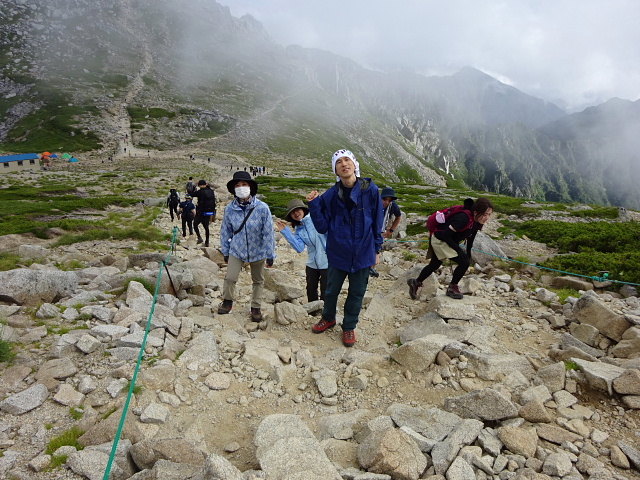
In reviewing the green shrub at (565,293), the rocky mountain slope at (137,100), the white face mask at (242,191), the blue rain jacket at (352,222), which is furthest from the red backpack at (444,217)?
the rocky mountain slope at (137,100)

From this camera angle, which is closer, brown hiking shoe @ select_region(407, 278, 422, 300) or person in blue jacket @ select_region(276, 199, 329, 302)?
person in blue jacket @ select_region(276, 199, 329, 302)

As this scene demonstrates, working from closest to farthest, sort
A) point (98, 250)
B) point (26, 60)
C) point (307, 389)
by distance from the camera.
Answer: point (307, 389)
point (98, 250)
point (26, 60)

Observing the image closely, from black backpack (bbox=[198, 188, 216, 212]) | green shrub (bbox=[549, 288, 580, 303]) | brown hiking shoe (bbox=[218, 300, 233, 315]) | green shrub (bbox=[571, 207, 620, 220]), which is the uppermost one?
black backpack (bbox=[198, 188, 216, 212])

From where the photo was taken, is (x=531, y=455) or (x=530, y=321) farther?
(x=530, y=321)

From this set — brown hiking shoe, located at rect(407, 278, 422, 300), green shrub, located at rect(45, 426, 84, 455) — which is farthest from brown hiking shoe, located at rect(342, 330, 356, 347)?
green shrub, located at rect(45, 426, 84, 455)

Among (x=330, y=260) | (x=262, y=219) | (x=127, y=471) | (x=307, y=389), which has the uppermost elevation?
(x=262, y=219)

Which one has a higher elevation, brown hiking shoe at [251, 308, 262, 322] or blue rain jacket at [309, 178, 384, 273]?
blue rain jacket at [309, 178, 384, 273]

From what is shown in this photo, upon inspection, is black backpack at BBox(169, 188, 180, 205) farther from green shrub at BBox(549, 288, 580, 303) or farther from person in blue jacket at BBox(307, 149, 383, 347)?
green shrub at BBox(549, 288, 580, 303)

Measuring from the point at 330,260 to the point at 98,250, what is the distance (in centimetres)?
1076

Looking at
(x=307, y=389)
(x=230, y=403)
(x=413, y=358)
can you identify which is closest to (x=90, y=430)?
(x=230, y=403)

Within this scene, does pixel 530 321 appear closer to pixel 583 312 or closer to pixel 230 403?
pixel 583 312

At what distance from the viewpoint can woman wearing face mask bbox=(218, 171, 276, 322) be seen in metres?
6.67

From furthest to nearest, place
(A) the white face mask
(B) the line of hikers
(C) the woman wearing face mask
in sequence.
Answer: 1. (C) the woman wearing face mask
2. (A) the white face mask
3. (B) the line of hikers

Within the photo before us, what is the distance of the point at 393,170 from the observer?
150250 millimetres
